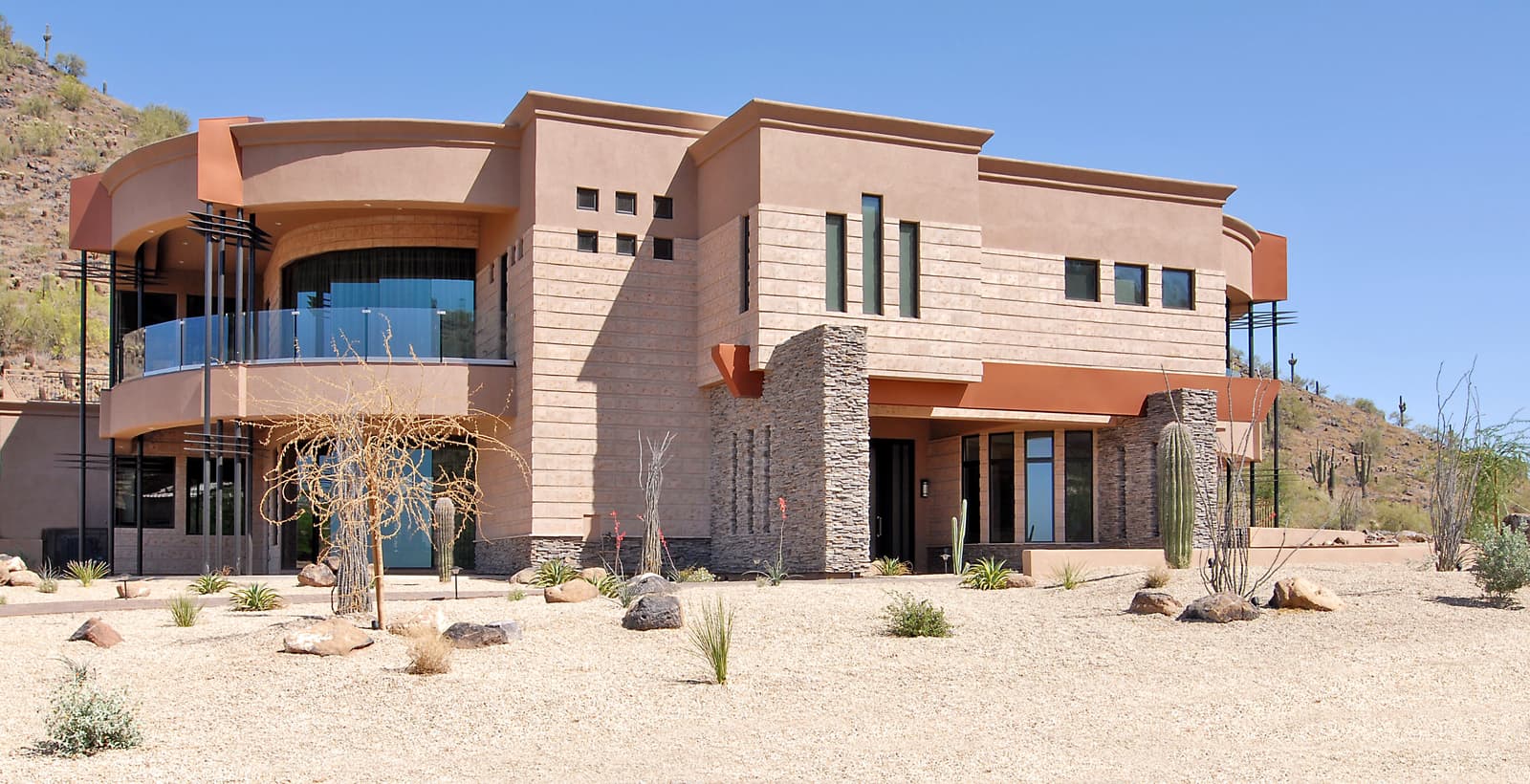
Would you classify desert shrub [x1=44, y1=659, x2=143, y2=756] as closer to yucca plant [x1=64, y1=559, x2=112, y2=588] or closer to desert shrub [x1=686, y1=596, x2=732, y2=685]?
desert shrub [x1=686, y1=596, x2=732, y2=685]

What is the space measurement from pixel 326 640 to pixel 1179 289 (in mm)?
20451

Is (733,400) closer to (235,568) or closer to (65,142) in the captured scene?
(235,568)

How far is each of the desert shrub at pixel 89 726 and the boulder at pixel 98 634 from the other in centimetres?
420

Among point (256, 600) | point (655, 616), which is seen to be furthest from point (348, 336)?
point (655, 616)

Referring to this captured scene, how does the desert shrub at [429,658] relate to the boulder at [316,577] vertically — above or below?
above

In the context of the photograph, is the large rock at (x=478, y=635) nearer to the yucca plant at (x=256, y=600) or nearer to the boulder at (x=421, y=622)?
the boulder at (x=421, y=622)

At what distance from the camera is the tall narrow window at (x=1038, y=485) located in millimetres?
27984

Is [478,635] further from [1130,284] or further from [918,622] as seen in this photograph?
[1130,284]

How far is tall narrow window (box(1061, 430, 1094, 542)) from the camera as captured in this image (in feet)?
91.4

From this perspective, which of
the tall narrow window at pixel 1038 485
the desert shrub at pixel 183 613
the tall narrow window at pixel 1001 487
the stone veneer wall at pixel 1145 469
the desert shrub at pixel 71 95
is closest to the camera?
the desert shrub at pixel 183 613

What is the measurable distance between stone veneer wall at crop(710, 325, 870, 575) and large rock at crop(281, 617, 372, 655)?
29.8 ft

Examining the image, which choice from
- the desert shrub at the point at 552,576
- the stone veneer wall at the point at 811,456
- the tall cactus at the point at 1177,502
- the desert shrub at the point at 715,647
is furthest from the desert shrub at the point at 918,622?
the desert shrub at the point at 552,576

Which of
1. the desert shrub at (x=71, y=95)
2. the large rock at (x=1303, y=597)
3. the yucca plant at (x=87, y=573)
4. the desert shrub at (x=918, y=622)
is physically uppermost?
the desert shrub at (x=71, y=95)

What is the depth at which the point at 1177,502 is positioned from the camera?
20250 millimetres
